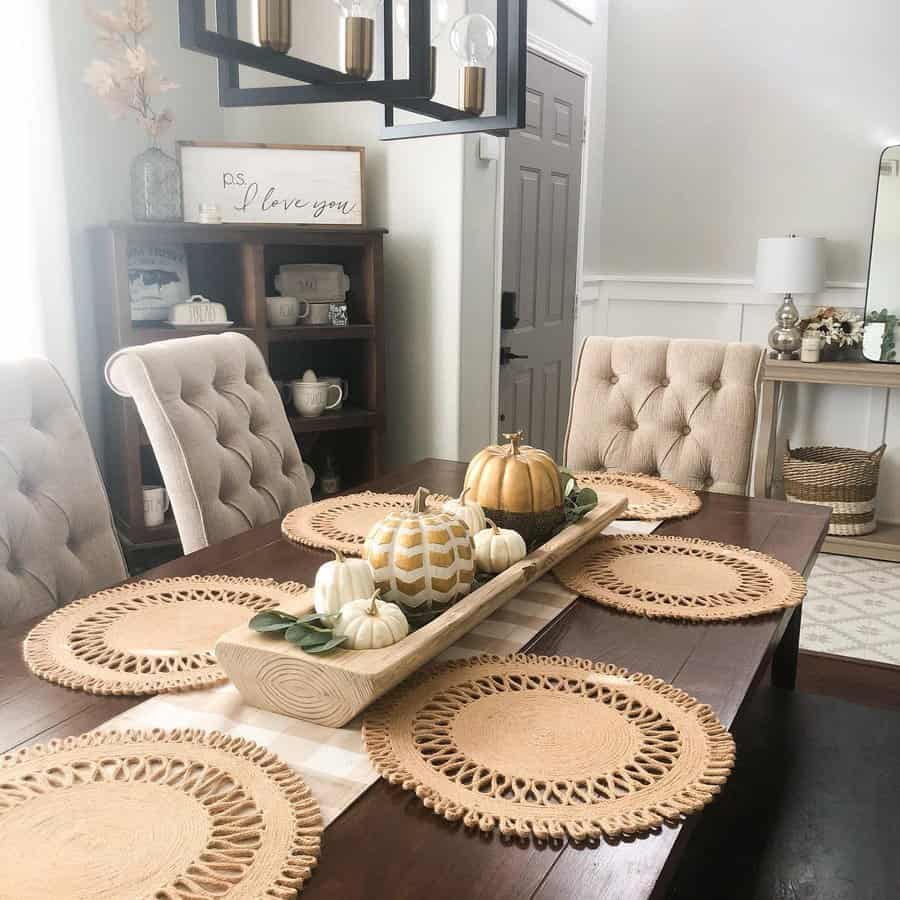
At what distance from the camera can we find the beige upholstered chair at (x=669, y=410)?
7.32 ft

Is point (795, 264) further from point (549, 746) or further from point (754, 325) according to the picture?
point (549, 746)

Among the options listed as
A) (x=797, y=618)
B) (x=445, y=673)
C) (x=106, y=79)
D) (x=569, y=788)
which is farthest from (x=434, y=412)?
(x=569, y=788)

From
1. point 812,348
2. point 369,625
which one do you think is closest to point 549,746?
point 369,625

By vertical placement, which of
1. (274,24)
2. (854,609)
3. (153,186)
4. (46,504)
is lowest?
(854,609)

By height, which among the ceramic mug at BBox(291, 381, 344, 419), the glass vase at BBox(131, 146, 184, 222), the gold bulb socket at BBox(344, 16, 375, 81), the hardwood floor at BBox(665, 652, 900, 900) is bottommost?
the hardwood floor at BBox(665, 652, 900, 900)

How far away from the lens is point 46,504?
5.23 ft

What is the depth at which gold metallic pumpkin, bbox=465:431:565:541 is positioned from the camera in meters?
1.48

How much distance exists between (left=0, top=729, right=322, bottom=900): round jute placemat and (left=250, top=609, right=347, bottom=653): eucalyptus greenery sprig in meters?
0.12

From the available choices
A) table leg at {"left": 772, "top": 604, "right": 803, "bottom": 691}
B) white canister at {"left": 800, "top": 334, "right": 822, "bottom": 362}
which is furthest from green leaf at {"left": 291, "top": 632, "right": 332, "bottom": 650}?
white canister at {"left": 800, "top": 334, "right": 822, "bottom": 362}

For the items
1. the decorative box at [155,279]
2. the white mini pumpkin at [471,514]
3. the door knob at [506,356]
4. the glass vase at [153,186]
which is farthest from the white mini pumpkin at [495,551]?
the door knob at [506,356]

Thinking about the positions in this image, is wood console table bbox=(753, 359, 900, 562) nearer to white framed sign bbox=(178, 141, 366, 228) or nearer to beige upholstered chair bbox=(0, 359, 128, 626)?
white framed sign bbox=(178, 141, 366, 228)

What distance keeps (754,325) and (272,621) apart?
3.80 metres

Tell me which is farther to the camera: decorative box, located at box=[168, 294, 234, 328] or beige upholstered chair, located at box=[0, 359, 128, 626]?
decorative box, located at box=[168, 294, 234, 328]

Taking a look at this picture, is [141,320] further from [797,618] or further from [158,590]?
[797,618]
